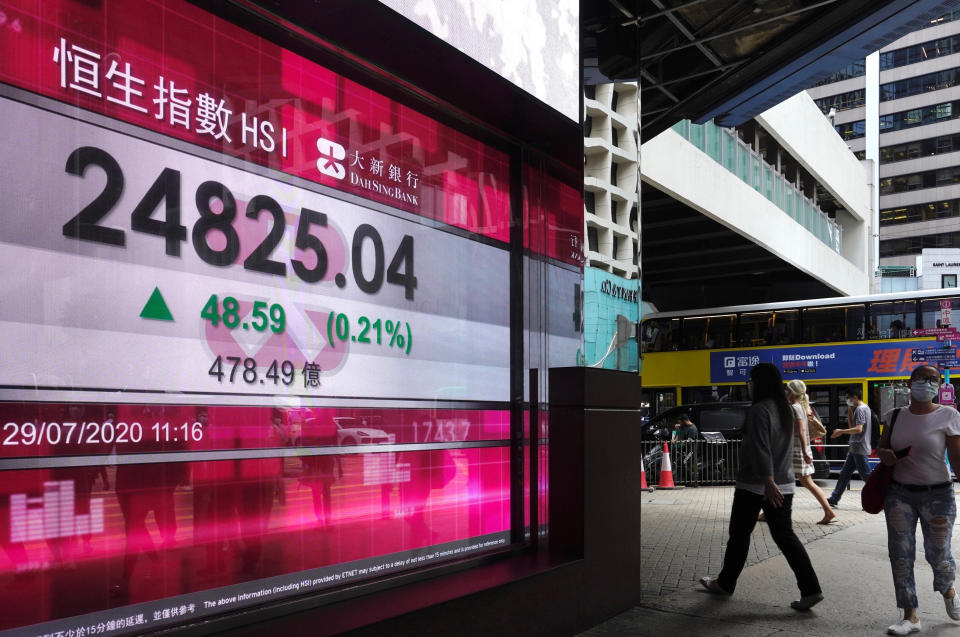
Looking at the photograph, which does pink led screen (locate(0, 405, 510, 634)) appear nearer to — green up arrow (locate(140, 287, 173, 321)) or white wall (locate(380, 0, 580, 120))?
green up arrow (locate(140, 287, 173, 321))

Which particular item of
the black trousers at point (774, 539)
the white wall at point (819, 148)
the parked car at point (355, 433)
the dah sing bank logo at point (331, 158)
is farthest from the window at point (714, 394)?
the dah sing bank logo at point (331, 158)

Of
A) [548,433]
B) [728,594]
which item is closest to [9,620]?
[548,433]

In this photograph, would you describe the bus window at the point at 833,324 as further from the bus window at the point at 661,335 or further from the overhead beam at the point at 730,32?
the overhead beam at the point at 730,32

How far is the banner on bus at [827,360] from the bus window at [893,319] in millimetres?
244

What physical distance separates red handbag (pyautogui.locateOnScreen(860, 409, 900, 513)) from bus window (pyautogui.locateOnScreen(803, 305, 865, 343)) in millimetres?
14737

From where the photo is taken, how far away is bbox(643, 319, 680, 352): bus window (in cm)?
2209

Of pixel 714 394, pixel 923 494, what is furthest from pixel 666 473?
pixel 923 494

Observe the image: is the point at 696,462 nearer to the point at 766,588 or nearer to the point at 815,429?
the point at 815,429

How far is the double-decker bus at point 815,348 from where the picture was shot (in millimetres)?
18688

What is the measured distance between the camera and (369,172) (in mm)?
4473

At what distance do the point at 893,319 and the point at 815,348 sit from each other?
1.76m

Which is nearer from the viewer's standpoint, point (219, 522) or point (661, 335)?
point (219, 522)

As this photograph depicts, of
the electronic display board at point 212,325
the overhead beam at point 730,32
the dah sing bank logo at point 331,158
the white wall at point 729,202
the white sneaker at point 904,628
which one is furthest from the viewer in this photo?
the white wall at point 729,202

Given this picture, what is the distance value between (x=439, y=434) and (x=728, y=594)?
2.95 metres
